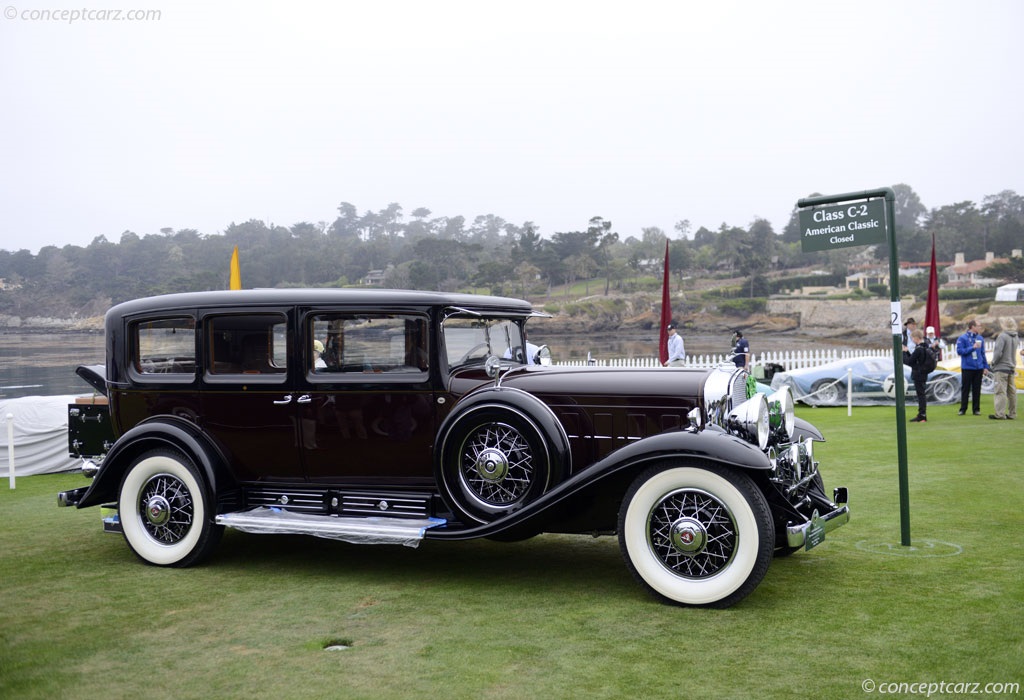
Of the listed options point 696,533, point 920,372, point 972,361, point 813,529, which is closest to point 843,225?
point 813,529

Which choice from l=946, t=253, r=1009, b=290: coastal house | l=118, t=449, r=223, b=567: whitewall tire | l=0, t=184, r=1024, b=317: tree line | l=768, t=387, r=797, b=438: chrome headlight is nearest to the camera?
l=768, t=387, r=797, b=438: chrome headlight

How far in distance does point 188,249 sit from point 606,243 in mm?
37422

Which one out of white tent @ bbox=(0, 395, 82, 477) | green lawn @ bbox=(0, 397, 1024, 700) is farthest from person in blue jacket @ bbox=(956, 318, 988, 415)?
white tent @ bbox=(0, 395, 82, 477)

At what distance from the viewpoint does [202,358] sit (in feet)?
20.5

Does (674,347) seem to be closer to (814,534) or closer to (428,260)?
(814,534)

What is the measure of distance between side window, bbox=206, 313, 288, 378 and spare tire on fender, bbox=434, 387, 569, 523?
145 cm

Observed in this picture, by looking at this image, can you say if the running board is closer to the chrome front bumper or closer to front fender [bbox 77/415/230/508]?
front fender [bbox 77/415/230/508]

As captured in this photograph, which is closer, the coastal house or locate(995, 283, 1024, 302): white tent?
locate(995, 283, 1024, 302): white tent

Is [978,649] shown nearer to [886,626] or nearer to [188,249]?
[886,626]

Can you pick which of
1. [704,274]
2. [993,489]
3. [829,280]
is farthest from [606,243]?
[993,489]

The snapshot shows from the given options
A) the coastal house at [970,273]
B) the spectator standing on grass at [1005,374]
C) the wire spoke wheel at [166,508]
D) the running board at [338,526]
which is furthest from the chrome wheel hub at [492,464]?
the coastal house at [970,273]

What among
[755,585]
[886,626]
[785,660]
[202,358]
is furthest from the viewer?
[202,358]

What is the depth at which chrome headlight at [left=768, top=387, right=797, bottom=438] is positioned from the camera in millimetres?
5633

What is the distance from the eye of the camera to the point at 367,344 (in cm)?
589
